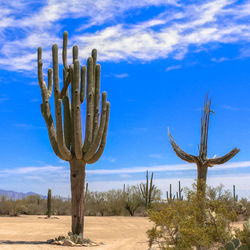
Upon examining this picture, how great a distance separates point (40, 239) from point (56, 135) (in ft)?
12.3

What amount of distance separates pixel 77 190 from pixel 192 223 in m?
6.17

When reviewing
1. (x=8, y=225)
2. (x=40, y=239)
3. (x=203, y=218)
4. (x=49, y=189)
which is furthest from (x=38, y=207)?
(x=203, y=218)

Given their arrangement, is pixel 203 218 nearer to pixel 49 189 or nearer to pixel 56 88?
pixel 56 88

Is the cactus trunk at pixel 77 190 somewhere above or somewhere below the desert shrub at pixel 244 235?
above

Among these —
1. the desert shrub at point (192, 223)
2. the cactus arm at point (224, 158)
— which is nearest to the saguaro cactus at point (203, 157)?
the cactus arm at point (224, 158)

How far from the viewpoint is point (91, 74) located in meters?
14.0

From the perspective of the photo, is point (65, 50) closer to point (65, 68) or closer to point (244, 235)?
point (65, 68)

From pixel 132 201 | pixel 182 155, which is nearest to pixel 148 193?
pixel 132 201

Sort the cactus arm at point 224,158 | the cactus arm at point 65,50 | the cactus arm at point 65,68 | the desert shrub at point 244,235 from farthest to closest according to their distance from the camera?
the cactus arm at point 65,50 → the cactus arm at point 65,68 → the cactus arm at point 224,158 → the desert shrub at point 244,235

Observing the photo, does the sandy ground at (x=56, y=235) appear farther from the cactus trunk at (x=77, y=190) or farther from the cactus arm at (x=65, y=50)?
the cactus arm at (x=65, y=50)

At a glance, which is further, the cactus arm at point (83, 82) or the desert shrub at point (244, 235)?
the cactus arm at point (83, 82)

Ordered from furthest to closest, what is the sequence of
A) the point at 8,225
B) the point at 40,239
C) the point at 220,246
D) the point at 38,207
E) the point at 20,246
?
the point at 38,207
the point at 8,225
the point at 40,239
the point at 20,246
the point at 220,246

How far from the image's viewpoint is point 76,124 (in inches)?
524

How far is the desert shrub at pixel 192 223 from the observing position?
7.95m
